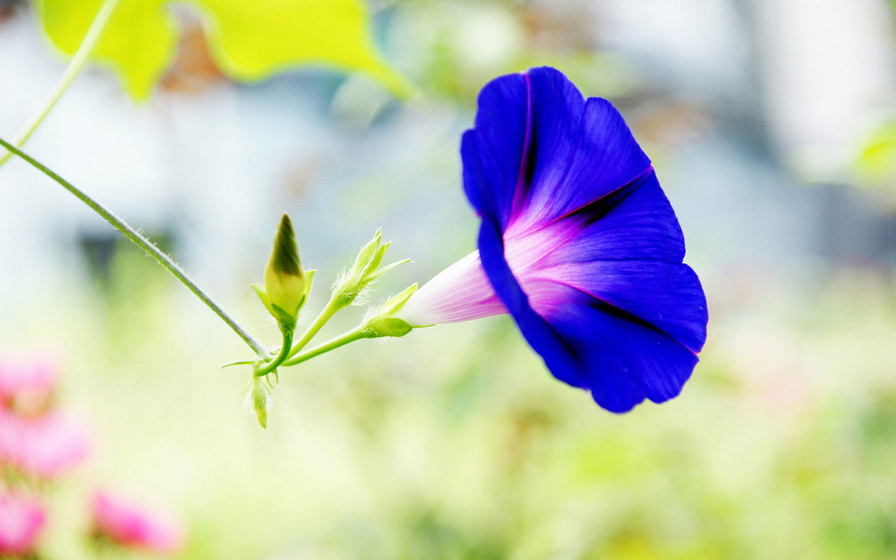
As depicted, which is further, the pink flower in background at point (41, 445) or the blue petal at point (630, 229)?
the pink flower in background at point (41, 445)

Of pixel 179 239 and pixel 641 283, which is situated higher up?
pixel 179 239

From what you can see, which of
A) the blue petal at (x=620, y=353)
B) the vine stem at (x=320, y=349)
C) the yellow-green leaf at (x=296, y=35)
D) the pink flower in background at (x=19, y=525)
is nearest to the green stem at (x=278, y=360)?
the vine stem at (x=320, y=349)

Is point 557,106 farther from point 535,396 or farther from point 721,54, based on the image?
point 721,54

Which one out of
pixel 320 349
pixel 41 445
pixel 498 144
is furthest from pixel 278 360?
pixel 41 445

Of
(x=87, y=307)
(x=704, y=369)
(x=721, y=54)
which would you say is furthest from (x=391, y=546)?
(x=721, y=54)

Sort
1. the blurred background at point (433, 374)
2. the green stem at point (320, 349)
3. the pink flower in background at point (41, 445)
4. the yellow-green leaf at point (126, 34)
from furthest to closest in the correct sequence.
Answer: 1. the blurred background at point (433, 374)
2. the pink flower in background at point (41, 445)
3. the yellow-green leaf at point (126, 34)
4. the green stem at point (320, 349)

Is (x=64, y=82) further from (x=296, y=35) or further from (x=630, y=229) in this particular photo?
(x=630, y=229)

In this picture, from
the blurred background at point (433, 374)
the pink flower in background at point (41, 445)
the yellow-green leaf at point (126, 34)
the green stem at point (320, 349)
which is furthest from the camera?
the blurred background at point (433, 374)

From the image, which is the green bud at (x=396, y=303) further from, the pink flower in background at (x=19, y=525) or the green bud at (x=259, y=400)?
the pink flower in background at (x=19, y=525)
